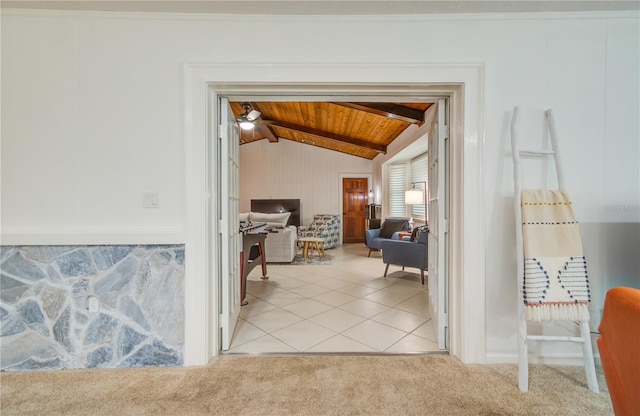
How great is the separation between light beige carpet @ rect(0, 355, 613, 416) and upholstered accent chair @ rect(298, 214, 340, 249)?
14.3ft

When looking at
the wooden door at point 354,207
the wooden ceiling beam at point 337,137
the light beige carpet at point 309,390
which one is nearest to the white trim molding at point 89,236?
the light beige carpet at point 309,390

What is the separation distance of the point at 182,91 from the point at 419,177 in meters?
5.17

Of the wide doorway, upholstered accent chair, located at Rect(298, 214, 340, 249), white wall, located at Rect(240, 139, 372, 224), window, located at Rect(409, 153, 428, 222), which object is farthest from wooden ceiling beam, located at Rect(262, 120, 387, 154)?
the wide doorway

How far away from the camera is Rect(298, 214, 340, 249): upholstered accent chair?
647cm

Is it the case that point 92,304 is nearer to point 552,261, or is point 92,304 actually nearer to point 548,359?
point 552,261

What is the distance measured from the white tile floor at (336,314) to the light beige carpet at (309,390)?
24 centimetres

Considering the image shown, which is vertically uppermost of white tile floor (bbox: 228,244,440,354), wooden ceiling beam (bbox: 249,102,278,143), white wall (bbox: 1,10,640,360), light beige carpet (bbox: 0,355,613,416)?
wooden ceiling beam (bbox: 249,102,278,143)

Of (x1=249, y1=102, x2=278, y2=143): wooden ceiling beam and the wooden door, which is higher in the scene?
(x1=249, y1=102, x2=278, y2=143): wooden ceiling beam

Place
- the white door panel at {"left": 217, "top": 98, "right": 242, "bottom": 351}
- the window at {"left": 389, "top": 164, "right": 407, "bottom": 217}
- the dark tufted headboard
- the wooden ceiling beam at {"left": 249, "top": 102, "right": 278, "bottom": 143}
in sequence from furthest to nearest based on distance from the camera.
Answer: the dark tufted headboard < the window at {"left": 389, "top": 164, "right": 407, "bottom": 217} < the wooden ceiling beam at {"left": 249, "top": 102, "right": 278, "bottom": 143} < the white door panel at {"left": 217, "top": 98, "right": 242, "bottom": 351}

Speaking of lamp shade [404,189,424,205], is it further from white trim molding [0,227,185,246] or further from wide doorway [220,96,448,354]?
white trim molding [0,227,185,246]

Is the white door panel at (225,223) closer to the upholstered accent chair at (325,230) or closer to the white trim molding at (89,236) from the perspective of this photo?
the white trim molding at (89,236)

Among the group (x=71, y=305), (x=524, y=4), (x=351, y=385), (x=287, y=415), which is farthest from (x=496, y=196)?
(x=71, y=305)

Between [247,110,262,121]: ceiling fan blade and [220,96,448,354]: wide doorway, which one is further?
[247,110,262,121]: ceiling fan blade

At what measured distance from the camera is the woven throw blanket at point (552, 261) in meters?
1.59
